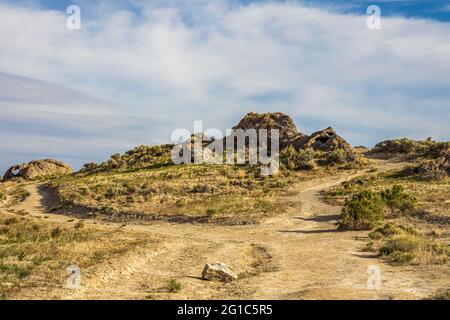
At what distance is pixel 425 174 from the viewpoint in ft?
156

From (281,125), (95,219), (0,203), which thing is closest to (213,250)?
(95,219)

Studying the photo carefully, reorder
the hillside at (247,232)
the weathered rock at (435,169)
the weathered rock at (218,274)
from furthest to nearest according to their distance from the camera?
the weathered rock at (435,169)
the weathered rock at (218,274)
the hillside at (247,232)

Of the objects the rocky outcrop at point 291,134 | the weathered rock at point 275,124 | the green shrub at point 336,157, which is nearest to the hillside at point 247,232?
the green shrub at point 336,157

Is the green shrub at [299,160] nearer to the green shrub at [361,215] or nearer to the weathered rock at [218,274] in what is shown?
the green shrub at [361,215]

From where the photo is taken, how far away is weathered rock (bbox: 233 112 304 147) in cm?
7419

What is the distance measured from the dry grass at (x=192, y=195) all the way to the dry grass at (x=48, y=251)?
934 centimetres

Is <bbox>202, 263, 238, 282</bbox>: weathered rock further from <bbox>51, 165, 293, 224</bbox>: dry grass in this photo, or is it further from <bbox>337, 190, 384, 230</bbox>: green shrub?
<bbox>51, 165, 293, 224</bbox>: dry grass

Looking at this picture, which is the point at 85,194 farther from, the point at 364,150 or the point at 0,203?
the point at 364,150

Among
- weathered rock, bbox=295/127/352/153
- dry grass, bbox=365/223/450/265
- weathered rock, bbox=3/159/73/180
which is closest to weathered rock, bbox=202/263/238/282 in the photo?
dry grass, bbox=365/223/450/265

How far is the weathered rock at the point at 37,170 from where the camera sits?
84.8 m

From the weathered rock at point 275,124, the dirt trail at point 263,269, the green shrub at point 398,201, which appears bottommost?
the dirt trail at point 263,269

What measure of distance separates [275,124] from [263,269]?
59.8m

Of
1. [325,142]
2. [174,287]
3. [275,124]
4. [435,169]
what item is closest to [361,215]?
[174,287]

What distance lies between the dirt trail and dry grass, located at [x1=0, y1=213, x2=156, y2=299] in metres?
1.08
